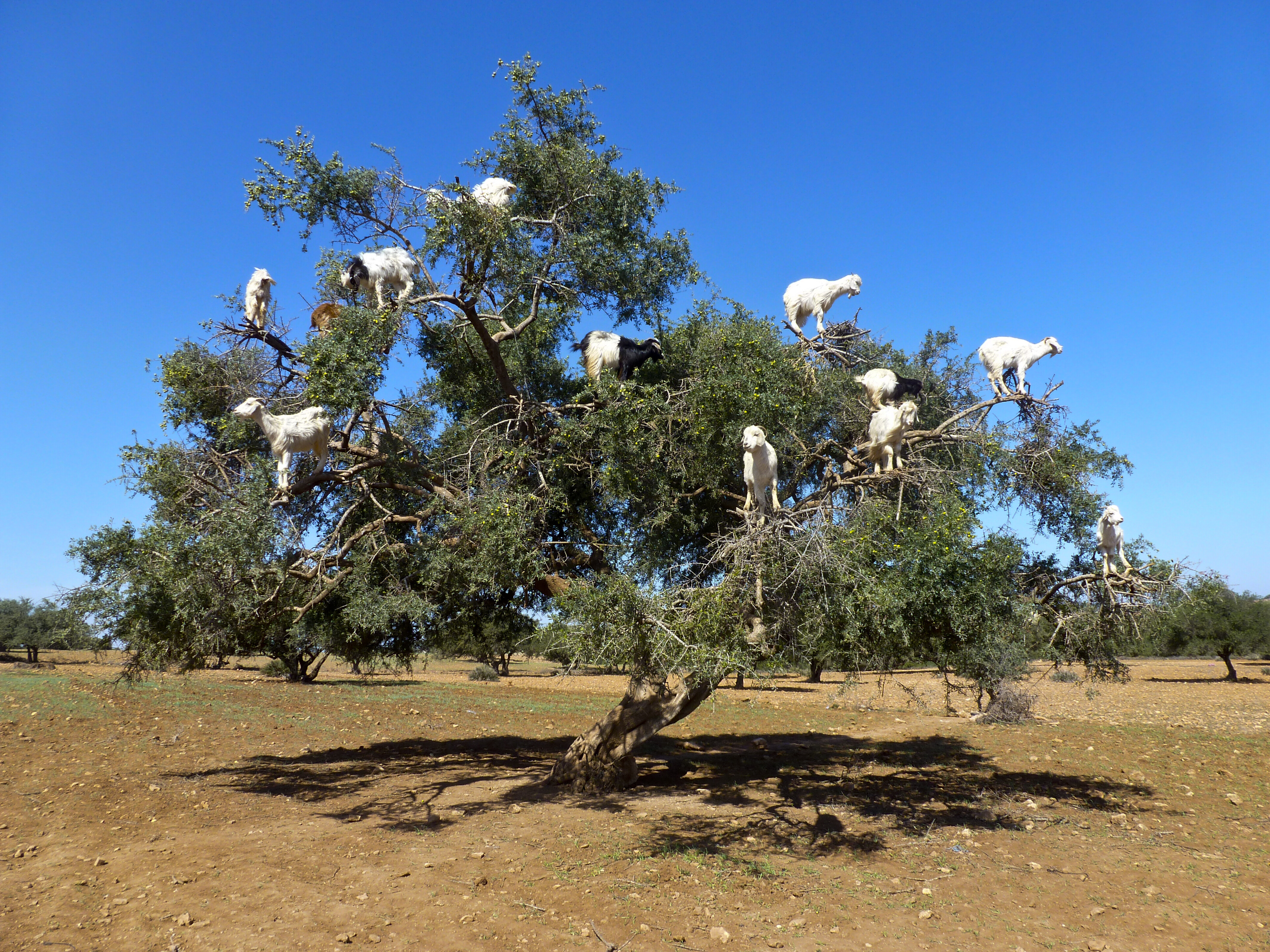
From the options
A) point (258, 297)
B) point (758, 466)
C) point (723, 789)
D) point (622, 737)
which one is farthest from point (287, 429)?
point (723, 789)

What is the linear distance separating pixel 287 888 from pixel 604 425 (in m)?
6.05

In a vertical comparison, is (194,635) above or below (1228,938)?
above

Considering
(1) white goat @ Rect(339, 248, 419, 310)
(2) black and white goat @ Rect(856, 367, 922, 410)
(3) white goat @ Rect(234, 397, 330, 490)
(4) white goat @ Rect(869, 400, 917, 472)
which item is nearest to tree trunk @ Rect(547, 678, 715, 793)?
(4) white goat @ Rect(869, 400, 917, 472)

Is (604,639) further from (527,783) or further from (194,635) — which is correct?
(194,635)

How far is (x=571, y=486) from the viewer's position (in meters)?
11.2

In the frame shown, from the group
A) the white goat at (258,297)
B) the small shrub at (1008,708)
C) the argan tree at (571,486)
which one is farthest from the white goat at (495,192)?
the small shrub at (1008,708)

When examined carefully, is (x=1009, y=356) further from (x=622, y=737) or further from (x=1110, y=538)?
(x=622, y=737)

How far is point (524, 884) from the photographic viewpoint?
6953mm

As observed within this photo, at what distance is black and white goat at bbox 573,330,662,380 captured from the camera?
1084 cm

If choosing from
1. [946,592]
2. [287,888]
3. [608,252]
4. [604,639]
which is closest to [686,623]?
[604,639]

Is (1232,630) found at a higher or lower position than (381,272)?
lower

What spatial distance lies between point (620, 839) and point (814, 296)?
7.76 m

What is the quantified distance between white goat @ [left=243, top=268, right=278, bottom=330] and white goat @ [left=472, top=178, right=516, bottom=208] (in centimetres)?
295

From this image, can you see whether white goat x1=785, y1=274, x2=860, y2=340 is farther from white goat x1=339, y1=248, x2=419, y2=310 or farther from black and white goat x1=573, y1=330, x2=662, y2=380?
white goat x1=339, y1=248, x2=419, y2=310
